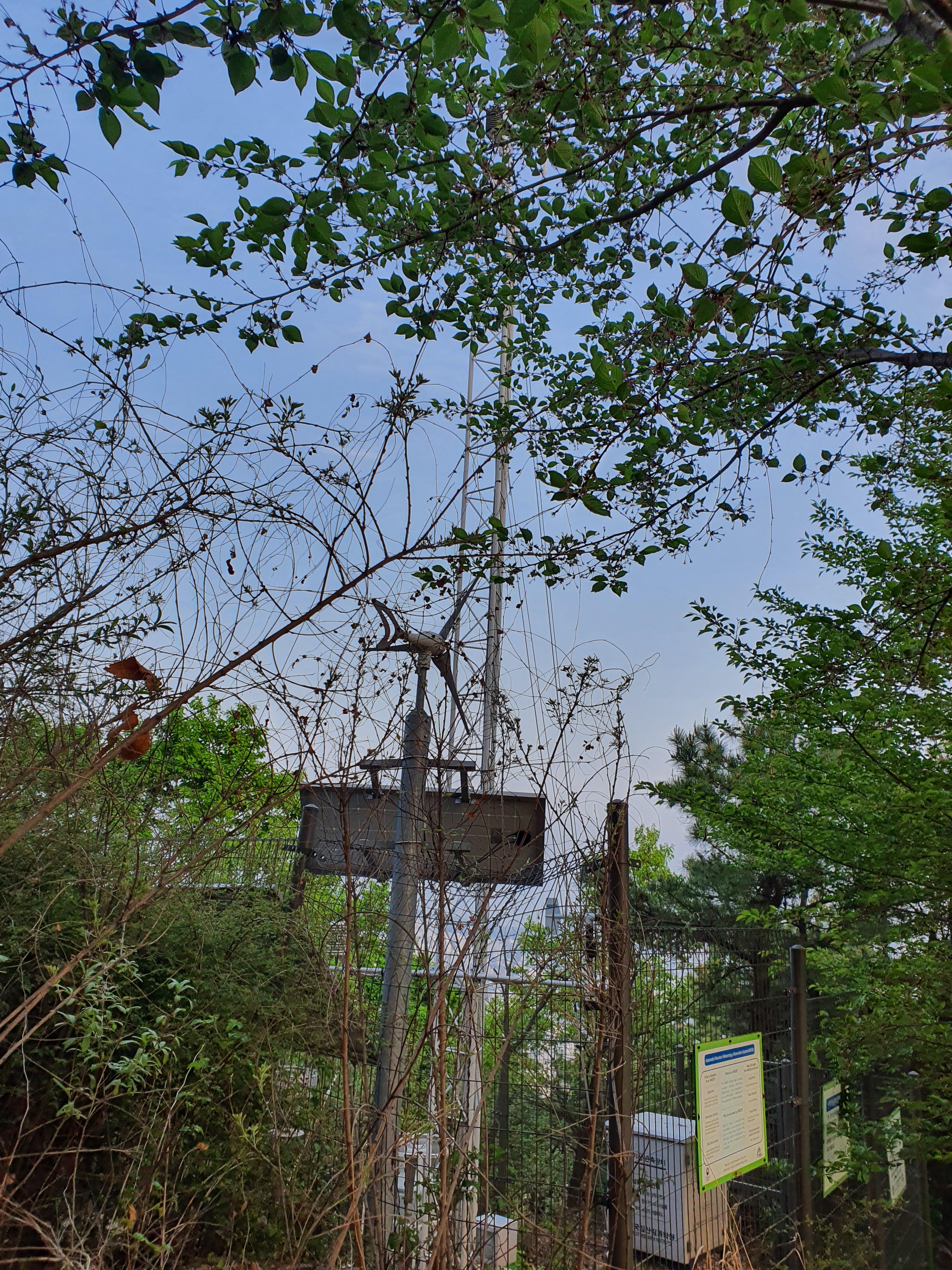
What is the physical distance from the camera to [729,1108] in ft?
10.6

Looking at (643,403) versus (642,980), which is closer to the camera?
(643,403)

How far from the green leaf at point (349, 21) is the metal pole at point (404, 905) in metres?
1.56

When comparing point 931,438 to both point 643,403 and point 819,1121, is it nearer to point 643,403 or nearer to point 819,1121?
point 643,403

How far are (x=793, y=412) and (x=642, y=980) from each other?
97.8 inches

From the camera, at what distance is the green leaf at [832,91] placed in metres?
1.66

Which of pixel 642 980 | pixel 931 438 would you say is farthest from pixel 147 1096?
pixel 931 438

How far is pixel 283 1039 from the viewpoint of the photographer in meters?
3.12

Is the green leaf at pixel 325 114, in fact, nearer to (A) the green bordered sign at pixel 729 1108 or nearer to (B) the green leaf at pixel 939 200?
(B) the green leaf at pixel 939 200

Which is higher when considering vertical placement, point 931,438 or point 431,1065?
point 931,438

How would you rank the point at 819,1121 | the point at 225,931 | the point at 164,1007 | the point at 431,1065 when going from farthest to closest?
the point at 819,1121 < the point at 225,931 < the point at 164,1007 < the point at 431,1065

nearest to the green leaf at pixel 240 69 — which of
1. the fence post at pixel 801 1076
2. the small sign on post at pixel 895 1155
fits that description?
the fence post at pixel 801 1076

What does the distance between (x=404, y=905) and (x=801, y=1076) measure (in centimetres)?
269

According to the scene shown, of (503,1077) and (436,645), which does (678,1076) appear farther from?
(436,645)

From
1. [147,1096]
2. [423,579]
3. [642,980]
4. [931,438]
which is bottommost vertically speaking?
[147,1096]
